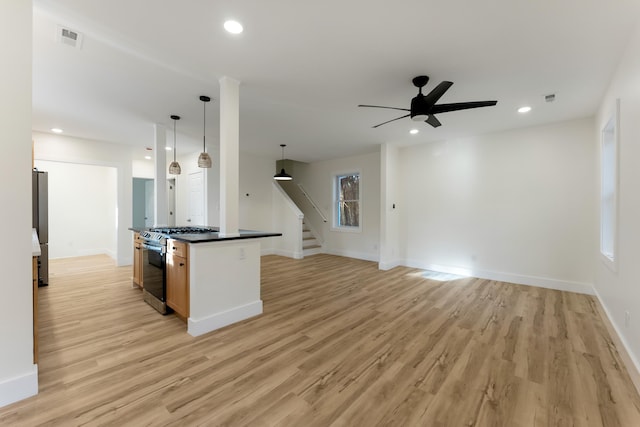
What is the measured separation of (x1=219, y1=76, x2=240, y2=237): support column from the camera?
117 inches

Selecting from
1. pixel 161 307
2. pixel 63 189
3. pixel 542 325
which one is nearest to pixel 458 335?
pixel 542 325

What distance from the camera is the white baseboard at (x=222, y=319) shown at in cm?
269

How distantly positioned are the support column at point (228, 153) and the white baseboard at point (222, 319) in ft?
2.77

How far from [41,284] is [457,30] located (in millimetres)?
6547

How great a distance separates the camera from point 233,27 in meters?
2.14

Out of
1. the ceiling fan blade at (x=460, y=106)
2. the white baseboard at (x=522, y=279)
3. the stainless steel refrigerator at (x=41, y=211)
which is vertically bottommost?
the white baseboard at (x=522, y=279)

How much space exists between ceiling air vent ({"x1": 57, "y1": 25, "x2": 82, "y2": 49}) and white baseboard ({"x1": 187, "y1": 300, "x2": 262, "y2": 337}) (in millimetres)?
2700

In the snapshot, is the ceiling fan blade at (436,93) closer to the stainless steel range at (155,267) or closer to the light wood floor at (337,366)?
the light wood floor at (337,366)

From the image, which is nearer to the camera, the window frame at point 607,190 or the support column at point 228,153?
the support column at point 228,153

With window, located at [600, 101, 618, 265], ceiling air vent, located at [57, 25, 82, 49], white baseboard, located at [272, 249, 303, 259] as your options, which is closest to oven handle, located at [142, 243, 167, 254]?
ceiling air vent, located at [57, 25, 82, 49]

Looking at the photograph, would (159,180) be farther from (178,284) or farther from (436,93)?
(436,93)

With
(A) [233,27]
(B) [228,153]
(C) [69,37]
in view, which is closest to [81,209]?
(C) [69,37]

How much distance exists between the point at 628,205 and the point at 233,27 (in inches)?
144

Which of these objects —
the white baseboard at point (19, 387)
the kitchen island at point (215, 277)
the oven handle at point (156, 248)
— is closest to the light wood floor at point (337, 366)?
the white baseboard at point (19, 387)
